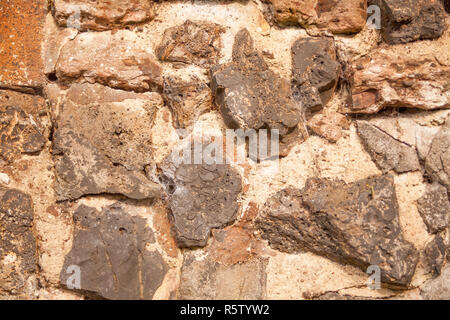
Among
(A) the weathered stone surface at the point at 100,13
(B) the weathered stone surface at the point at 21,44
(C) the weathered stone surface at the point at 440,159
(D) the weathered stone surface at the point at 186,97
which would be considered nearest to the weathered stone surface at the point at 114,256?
(D) the weathered stone surface at the point at 186,97

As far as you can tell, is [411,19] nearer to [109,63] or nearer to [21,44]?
[109,63]

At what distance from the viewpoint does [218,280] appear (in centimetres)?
139

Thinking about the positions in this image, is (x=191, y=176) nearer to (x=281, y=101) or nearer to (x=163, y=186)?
(x=163, y=186)

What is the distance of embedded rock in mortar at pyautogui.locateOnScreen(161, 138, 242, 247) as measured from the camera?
1400 mm

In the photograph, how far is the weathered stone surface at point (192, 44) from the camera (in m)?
1.48

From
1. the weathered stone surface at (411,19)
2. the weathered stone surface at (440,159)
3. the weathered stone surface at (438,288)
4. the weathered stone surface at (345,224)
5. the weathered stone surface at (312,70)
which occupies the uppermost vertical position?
the weathered stone surface at (411,19)

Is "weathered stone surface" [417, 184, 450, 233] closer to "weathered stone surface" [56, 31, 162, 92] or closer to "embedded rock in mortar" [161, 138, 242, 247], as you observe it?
"embedded rock in mortar" [161, 138, 242, 247]

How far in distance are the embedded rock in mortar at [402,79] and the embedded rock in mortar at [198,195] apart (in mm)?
472

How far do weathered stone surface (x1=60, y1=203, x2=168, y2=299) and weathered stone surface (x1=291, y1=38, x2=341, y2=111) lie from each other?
1.98 ft

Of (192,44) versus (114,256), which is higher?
(192,44)

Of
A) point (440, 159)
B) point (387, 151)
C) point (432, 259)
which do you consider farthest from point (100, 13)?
point (432, 259)

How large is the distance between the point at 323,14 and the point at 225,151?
522mm

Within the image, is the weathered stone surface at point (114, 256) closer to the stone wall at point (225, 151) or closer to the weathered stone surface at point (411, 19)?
the stone wall at point (225, 151)

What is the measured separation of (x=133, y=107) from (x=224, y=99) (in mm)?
267
